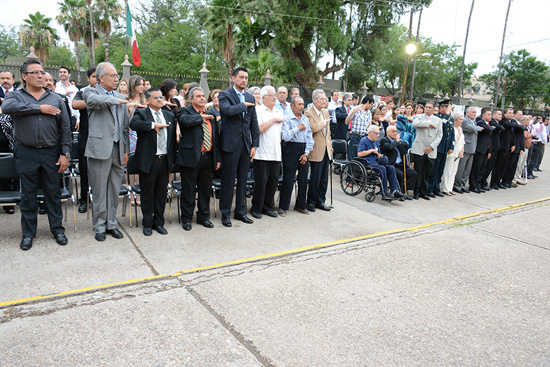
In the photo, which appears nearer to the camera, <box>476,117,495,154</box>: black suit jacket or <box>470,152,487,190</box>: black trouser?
<box>476,117,495,154</box>: black suit jacket

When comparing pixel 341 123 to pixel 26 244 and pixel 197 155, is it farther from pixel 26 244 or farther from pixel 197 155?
pixel 26 244

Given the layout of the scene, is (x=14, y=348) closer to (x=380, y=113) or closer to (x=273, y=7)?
(x=380, y=113)

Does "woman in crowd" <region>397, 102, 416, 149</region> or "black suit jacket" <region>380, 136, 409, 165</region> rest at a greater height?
"woman in crowd" <region>397, 102, 416, 149</region>

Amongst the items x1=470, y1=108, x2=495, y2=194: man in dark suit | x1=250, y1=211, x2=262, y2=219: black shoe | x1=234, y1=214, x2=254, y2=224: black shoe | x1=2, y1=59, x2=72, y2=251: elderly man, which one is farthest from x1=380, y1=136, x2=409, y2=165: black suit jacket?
x1=2, y1=59, x2=72, y2=251: elderly man

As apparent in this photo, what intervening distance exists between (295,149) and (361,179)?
226 cm

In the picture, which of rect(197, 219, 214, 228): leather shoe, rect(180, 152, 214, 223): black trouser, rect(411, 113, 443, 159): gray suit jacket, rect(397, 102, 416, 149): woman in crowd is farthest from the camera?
rect(397, 102, 416, 149): woman in crowd

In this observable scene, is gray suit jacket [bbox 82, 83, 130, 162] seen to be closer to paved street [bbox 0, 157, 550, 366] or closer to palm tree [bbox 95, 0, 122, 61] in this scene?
paved street [bbox 0, 157, 550, 366]

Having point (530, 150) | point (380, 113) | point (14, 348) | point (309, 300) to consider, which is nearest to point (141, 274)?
point (14, 348)

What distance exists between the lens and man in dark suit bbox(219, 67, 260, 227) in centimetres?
569

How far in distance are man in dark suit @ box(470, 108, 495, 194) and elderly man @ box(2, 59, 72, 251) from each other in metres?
9.22

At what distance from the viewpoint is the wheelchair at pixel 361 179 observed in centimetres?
809

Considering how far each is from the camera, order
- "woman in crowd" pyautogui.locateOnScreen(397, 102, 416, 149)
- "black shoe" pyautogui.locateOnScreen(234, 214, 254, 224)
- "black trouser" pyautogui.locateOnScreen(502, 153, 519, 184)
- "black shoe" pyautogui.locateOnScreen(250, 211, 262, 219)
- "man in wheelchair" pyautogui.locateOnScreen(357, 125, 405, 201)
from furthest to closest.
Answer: "black trouser" pyautogui.locateOnScreen(502, 153, 519, 184) → "woman in crowd" pyautogui.locateOnScreen(397, 102, 416, 149) → "man in wheelchair" pyautogui.locateOnScreen(357, 125, 405, 201) → "black shoe" pyautogui.locateOnScreen(250, 211, 262, 219) → "black shoe" pyautogui.locateOnScreen(234, 214, 254, 224)

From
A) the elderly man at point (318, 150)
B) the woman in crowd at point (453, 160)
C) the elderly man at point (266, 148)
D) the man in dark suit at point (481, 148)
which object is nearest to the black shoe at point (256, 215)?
the elderly man at point (266, 148)

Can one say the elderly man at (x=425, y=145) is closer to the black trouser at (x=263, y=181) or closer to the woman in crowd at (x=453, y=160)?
the woman in crowd at (x=453, y=160)
